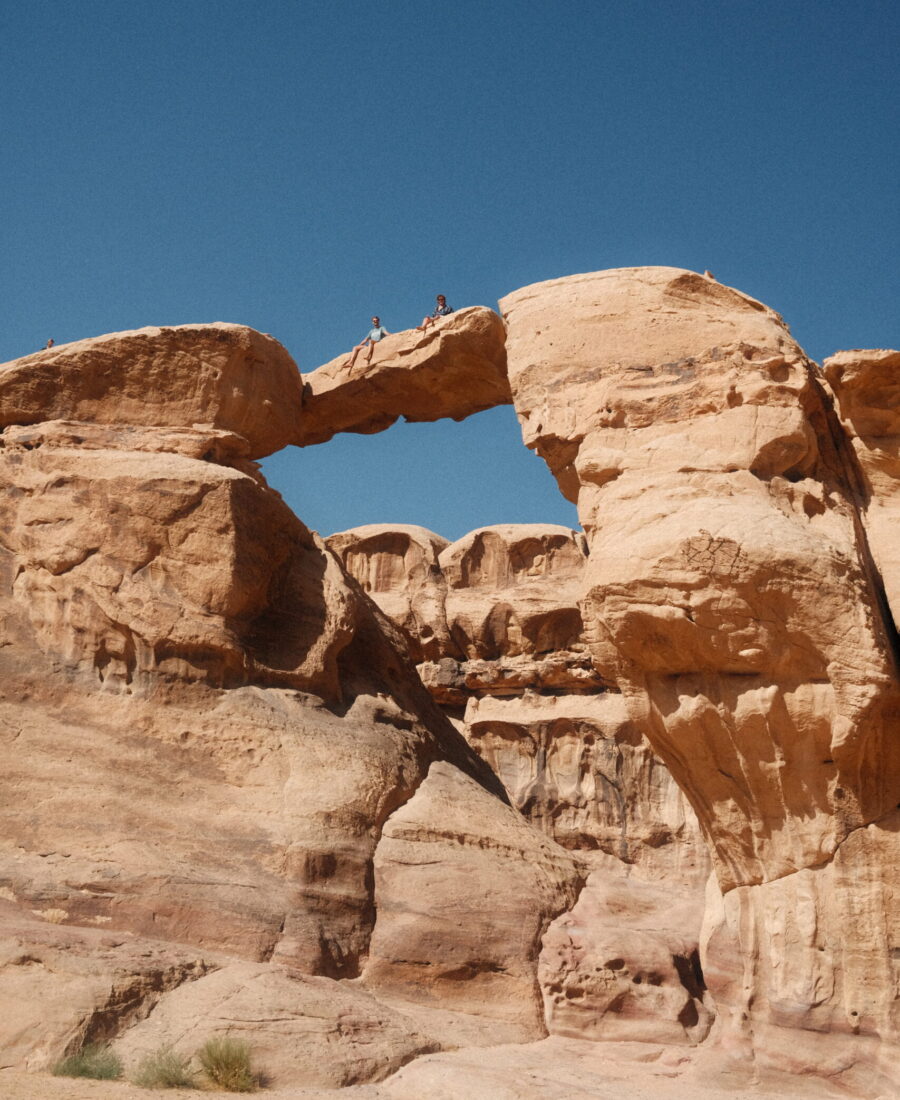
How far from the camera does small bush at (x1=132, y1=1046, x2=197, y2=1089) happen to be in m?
7.91

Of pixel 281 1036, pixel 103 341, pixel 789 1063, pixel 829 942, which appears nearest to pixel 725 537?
pixel 829 942

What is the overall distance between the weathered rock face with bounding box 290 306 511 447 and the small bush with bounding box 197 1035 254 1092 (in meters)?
8.17

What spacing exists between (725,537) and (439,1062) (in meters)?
4.31

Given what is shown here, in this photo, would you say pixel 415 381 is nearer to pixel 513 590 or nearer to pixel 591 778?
pixel 513 590

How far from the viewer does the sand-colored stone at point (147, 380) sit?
43.2 feet

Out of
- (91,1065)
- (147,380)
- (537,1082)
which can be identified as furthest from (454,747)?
(91,1065)

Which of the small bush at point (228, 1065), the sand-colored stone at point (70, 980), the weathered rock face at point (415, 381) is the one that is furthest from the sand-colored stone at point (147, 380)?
the small bush at point (228, 1065)

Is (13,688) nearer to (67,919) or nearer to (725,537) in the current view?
(67,919)

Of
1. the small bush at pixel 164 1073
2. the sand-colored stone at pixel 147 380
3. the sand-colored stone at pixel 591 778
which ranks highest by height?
the sand-colored stone at pixel 147 380

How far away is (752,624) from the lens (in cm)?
1002

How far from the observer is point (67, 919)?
9680 mm

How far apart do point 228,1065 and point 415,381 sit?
881cm

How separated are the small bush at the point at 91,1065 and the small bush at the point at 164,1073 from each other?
0.14m

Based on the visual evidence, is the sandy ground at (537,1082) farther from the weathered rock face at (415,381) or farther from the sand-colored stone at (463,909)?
the weathered rock face at (415,381)
